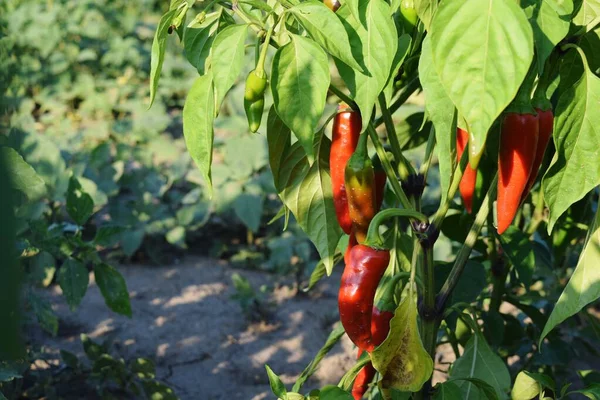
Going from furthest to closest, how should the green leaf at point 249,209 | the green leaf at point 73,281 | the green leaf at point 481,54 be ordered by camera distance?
the green leaf at point 249,209, the green leaf at point 73,281, the green leaf at point 481,54

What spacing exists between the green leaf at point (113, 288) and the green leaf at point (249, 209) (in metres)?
1.01

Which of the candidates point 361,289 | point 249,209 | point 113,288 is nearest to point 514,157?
point 361,289

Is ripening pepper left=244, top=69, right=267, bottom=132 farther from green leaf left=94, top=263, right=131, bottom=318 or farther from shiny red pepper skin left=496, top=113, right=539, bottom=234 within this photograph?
green leaf left=94, top=263, right=131, bottom=318

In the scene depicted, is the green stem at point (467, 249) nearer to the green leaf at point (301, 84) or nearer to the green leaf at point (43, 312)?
the green leaf at point (301, 84)

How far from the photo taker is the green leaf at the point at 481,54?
805mm

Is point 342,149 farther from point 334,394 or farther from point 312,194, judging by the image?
point 334,394

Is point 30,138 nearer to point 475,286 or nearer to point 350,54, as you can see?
point 475,286

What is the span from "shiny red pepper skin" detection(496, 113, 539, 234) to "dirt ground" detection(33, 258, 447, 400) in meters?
1.32

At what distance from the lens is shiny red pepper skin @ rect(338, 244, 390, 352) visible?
3.75 feet

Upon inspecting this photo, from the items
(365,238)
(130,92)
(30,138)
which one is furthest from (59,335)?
(130,92)

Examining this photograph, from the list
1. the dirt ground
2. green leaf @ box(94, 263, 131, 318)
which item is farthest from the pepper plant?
the dirt ground

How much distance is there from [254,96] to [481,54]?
31 centimetres

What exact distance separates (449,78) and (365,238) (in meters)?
0.45

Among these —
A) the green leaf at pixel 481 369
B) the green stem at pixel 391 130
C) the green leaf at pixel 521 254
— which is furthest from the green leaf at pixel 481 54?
the green leaf at pixel 521 254
